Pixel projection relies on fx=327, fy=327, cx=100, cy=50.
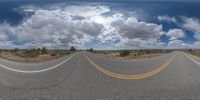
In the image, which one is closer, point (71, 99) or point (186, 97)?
point (71, 99)

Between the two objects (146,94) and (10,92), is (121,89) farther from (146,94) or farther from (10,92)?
(10,92)

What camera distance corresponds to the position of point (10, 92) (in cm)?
1088

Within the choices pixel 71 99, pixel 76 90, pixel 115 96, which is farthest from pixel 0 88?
pixel 115 96

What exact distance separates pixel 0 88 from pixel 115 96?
437 cm

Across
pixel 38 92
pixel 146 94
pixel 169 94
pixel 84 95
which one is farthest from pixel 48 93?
pixel 169 94

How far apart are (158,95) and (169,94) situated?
55 cm

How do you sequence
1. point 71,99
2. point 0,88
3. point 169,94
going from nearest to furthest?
point 71,99, point 169,94, point 0,88

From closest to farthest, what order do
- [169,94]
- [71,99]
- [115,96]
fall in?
[71,99] → [115,96] → [169,94]

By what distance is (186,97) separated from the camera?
1045cm

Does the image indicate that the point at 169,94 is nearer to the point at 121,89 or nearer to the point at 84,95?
the point at 121,89

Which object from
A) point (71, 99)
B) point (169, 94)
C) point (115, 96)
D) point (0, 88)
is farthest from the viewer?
point (0, 88)

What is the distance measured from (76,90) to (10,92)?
2.28 meters

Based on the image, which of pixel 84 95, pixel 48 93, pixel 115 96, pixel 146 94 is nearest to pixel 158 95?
pixel 146 94

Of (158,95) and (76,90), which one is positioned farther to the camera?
(76,90)
